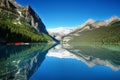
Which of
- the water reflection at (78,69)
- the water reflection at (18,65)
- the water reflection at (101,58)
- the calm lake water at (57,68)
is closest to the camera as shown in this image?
the water reflection at (18,65)

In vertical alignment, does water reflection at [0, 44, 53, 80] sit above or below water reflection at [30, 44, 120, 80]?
above

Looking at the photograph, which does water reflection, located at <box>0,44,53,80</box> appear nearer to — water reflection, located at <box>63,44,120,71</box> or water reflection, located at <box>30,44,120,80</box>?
water reflection, located at <box>30,44,120,80</box>

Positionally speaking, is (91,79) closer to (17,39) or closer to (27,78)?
(27,78)

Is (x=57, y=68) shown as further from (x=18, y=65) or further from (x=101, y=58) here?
(x=101, y=58)

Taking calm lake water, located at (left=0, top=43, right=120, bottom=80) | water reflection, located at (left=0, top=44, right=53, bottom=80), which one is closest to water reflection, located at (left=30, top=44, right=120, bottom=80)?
calm lake water, located at (left=0, top=43, right=120, bottom=80)

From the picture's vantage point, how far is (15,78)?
61.5 feet

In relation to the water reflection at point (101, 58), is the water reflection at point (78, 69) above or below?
below

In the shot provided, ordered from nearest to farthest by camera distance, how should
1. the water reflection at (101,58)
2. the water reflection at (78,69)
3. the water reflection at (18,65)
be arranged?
the water reflection at (18,65) < the water reflection at (78,69) < the water reflection at (101,58)

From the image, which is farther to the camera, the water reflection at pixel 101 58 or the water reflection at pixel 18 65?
the water reflection at pixel 101 58

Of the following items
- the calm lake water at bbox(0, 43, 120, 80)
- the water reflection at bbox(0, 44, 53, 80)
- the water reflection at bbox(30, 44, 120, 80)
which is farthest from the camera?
the water reflection at bbox(30, 44, 120, 80)

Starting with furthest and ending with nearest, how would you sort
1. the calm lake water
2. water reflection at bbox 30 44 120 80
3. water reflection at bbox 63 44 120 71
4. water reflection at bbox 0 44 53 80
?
water reflection at bbox 63 44 120 71 → water reflection at bbox 30 44 120 80 → the calm lake water → water reflection at bbox 0 44 53 80

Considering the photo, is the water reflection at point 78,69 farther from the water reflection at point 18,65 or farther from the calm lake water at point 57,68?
the water reflection at point 18,65

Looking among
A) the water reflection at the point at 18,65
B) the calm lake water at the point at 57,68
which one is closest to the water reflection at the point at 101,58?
the calm lake water at the point at 57,68

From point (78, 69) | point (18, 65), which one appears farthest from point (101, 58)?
point (18, 65)
